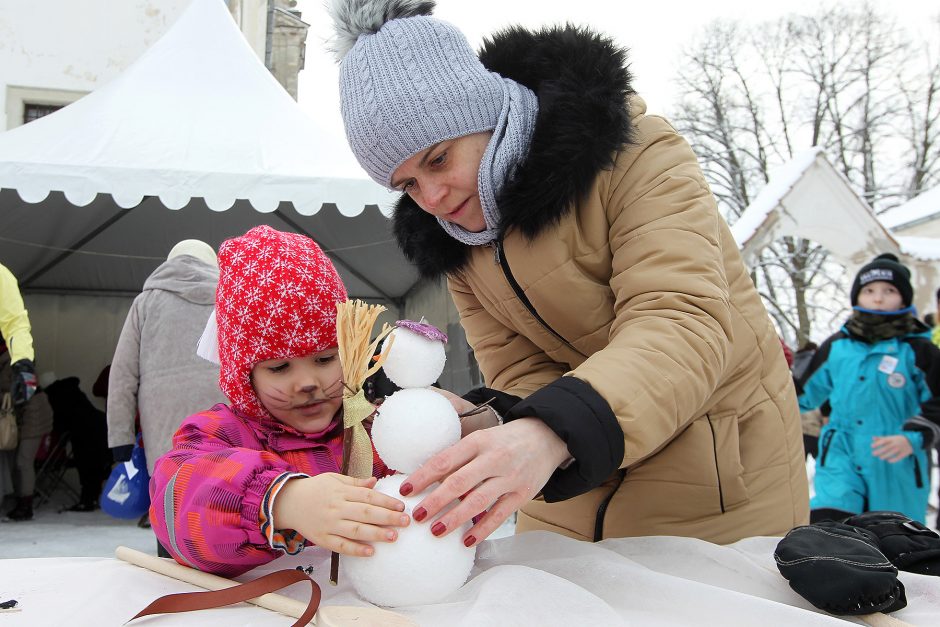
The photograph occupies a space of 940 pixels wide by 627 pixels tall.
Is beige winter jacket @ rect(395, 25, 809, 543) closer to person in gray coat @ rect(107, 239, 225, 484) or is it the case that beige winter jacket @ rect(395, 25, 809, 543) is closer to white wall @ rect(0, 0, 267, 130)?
person in gray coat @ rect(107, 239, 225, 484)

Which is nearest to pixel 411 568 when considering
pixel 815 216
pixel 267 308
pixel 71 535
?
pixel 267 308

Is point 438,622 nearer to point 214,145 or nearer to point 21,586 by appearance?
point 21,586

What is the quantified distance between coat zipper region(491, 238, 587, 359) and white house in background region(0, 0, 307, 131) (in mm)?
9090

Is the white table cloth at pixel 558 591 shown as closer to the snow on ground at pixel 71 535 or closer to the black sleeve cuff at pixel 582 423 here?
the black sleeve cuff at pixel 582 423

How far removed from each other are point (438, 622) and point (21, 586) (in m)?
0.53

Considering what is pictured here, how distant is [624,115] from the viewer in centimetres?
123

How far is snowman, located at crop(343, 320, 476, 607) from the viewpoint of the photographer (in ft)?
2.88

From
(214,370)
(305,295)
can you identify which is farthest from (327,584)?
(214,370)

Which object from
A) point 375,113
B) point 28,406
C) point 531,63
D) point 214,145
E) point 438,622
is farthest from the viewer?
point 28,406

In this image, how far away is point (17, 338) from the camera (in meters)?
4.37

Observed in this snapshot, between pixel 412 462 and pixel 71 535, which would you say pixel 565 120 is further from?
pixel 71 535

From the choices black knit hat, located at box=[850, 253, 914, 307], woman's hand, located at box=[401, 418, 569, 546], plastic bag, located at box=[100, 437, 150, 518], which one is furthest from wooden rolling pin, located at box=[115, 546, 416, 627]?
black knit hat, located at box=[850, 253, 914, 307]

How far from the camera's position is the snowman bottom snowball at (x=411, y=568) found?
87 centimetres

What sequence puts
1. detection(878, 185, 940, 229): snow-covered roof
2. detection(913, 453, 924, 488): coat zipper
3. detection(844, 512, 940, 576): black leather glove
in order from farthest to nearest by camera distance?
detection(878, 185, 940, 229): snow-covered roof, detection(913, 453, 924, 488): coat zipper, detection(844, 512, 940, 576): black leather glove
